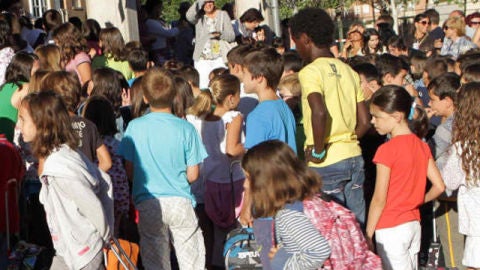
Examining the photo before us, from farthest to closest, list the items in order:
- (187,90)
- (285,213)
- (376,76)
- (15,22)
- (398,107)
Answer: (15,22), (376,76), (187,90), (398,107), (285,213)

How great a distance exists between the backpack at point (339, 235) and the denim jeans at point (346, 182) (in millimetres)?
1661

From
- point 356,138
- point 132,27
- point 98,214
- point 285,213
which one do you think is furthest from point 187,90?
point 132,27

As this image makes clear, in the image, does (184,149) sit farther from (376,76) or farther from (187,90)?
(376,76)

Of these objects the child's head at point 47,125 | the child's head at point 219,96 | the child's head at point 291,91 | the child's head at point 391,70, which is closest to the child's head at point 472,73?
the child's head at point 391,70

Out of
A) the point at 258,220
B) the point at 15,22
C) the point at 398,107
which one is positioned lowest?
the point at 258,220

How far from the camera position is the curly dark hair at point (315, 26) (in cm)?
718

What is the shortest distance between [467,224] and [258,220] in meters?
2.05

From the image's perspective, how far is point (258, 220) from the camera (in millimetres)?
5918

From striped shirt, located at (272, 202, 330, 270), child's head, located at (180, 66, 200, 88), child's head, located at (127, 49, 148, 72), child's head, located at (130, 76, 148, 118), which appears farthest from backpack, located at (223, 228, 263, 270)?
child's head, located at (127, 49, 148, 72)

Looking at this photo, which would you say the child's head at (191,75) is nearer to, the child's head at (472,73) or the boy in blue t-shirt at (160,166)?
the boy in blue t-shirt at (160,166)

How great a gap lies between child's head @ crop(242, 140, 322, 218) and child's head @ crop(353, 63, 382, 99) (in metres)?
3.80

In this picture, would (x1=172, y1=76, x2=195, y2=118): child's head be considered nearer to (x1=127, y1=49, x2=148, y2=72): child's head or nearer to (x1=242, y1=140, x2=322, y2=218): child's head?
(x1=127, y1=49, x2=148, y2=72): child's head

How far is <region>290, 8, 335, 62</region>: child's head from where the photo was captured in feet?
23.6

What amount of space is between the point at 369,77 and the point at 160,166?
284cm
